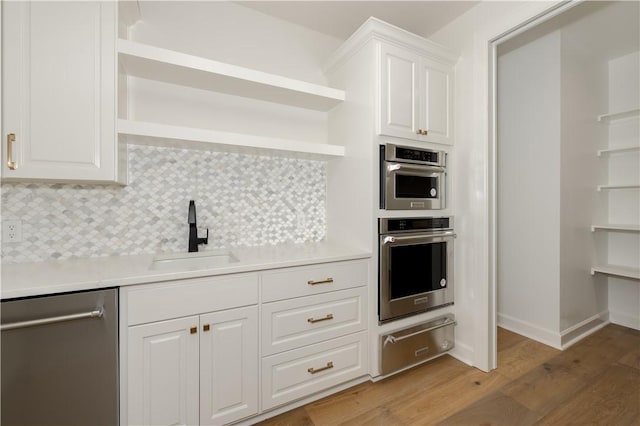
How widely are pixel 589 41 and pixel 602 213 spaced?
165 cm

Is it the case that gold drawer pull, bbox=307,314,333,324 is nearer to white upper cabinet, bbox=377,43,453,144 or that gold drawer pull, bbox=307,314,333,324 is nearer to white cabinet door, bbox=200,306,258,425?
white cabinet door, bbox=200,306,258,425

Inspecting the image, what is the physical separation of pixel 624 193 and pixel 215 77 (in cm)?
392

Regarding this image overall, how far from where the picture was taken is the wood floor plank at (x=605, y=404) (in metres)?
1.60

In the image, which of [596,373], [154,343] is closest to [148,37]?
[154,343]

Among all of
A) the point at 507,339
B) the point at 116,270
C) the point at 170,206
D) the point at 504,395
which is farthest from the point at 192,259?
the point at 507,339

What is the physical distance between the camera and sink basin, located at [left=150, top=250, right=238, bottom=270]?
1.75 metres

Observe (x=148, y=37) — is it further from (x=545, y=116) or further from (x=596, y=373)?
(x=596, y=373)

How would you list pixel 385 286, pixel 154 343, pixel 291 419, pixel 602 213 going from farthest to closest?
pixel 602 213 < pixel 385 286 < pixel 291 419 < pixel 154 343

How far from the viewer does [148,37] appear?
1870 millimetres

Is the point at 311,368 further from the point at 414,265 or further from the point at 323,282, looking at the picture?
the point at 414,265

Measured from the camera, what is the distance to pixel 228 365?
1.47 m

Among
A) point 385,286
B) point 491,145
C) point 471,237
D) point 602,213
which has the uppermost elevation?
point 491,145

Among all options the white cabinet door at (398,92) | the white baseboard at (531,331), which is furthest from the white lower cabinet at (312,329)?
the white baseboard at (531,331)

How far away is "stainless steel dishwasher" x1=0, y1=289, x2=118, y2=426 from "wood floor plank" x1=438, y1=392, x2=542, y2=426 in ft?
5.60
